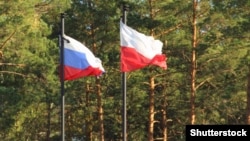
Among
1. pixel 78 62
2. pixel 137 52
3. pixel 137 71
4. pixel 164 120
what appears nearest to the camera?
pixel 137 52

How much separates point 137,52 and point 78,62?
4.30ft

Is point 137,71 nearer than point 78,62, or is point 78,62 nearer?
point 78,62

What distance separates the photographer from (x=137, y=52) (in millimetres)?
12273

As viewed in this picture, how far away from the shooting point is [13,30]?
23000mm

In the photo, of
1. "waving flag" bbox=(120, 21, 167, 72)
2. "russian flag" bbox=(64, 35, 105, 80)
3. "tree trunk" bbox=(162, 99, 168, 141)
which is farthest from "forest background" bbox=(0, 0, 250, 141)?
"russian flag" bbox=(64, 35, 105, 80)

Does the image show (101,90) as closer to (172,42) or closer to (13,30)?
(172,42)

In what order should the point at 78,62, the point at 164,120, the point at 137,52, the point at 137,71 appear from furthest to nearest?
the point at 164,120, the point at 137,71, the point at 78,62, the point at 137,52

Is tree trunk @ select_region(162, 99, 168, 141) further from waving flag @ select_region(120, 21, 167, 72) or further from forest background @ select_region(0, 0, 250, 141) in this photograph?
waving flag @ select_region(120, 21, 167, 72)

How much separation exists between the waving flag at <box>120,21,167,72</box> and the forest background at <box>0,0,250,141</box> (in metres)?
9.37

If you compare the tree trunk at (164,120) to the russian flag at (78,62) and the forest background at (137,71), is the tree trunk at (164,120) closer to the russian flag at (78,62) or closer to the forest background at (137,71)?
the forest background at (137,71)

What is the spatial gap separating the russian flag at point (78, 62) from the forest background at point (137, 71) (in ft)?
32.0

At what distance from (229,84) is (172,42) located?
3.63 metres

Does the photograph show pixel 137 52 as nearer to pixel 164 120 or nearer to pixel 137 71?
pixel 137 71

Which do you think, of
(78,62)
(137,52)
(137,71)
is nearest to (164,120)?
(137,71)
